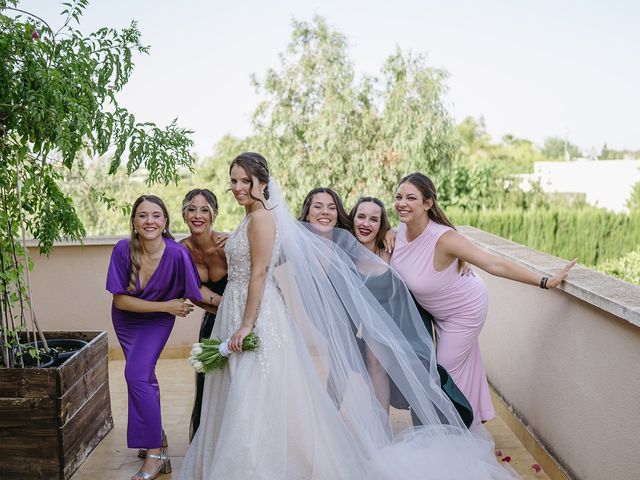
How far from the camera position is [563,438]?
353 cm

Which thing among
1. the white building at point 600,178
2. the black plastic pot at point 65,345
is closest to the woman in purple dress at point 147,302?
the black plastic pot at point 65,345

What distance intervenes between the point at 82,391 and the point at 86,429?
0.81 feet

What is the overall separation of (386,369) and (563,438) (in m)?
0.97

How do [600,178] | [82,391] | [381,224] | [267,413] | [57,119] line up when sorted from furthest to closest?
[600,178] → [381,224] → [82,391] → [267,413] → [57,119]

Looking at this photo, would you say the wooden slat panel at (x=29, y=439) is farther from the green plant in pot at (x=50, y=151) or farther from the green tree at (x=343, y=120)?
the green tree at (x=343, y=120)

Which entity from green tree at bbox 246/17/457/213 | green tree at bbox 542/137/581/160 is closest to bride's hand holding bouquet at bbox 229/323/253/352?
green tree at bbox 246/17/457/213

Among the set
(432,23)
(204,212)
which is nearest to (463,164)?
(432,23)

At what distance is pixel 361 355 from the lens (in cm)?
351

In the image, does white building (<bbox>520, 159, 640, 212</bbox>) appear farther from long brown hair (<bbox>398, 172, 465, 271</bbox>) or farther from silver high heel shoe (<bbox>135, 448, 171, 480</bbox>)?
silver high heel shoe (<bbox>135, 448, 171, 480</bbox>)

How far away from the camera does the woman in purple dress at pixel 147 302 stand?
3.70 meters

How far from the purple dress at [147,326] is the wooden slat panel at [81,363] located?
11.4 inches

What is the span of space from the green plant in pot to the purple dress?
0.32 m

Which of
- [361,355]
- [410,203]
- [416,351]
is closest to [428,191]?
[410,203]

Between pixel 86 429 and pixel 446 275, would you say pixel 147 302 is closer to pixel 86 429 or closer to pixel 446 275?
pixel 86 429
